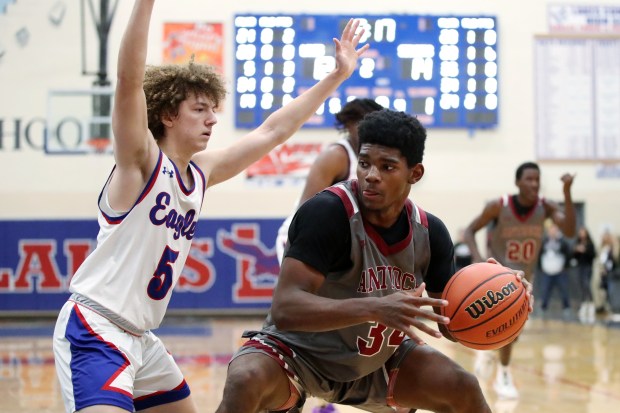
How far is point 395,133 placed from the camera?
3.53m

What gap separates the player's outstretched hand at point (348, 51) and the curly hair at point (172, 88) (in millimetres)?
803

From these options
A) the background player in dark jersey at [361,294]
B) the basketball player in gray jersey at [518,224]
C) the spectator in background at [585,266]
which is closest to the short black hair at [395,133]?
the background player in dark jersey at [361,294]

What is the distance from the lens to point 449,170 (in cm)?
1587

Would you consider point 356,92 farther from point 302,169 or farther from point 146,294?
point 146,294

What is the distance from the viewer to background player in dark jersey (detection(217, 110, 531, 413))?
342 centimetres

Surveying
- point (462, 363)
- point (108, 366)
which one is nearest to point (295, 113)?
point (108, 366)

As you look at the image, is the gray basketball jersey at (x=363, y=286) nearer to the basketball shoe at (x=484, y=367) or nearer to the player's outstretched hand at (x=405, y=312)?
the player's outstretched hand at (x=405, y=312)

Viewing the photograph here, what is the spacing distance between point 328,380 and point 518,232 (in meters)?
5.00

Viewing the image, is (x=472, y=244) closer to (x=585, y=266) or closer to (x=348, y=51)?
(x=348, y=51)

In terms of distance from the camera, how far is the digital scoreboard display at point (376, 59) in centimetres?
1430

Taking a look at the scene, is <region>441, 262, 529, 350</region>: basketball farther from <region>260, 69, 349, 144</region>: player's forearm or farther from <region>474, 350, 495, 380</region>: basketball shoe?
<region>474, 350, 495, 380</region>: basketball shoe

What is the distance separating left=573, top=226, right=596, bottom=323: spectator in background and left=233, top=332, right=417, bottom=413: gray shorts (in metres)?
12.3

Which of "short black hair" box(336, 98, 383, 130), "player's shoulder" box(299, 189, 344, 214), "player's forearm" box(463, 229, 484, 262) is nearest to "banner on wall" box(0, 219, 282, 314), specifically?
"player's forearm" box(463, 229, 484, 262)

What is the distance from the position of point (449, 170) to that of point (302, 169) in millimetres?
2668
